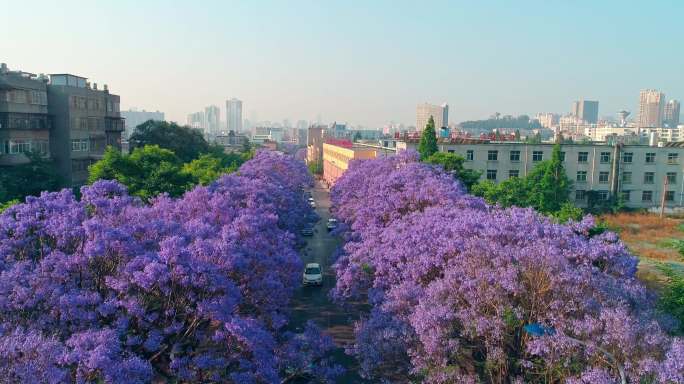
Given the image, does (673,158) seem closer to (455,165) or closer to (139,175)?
(455,165)

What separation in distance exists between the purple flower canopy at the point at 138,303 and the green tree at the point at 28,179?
21.0 metres

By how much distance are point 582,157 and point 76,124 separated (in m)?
45.2

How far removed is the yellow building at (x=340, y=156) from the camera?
208 ft

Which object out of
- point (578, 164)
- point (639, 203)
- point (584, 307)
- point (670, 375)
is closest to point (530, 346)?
point (584, 307)

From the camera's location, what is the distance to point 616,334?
10.5m

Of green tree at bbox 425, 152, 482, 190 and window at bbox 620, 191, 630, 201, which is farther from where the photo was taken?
window at bbox 620, 191, 630, 201

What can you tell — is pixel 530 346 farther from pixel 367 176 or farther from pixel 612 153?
pixel 612 153

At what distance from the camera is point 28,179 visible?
→ 34.9m

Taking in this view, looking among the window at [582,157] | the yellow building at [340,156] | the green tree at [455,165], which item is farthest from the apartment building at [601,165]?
the yellow building at [340,156]

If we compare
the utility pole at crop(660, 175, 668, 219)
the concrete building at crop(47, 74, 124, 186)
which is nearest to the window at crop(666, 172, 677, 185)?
the utility pole at crop(660, 175, 668, 219)

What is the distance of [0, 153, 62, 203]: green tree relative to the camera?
3344 cm

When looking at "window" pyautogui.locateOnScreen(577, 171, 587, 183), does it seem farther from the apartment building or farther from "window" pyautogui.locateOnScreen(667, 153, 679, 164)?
"window" pyautogui.locateOnScreen(667, 153, 679, 164)

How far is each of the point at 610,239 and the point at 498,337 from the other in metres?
6.07

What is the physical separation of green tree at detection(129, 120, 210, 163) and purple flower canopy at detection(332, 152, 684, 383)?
50.9 metres
